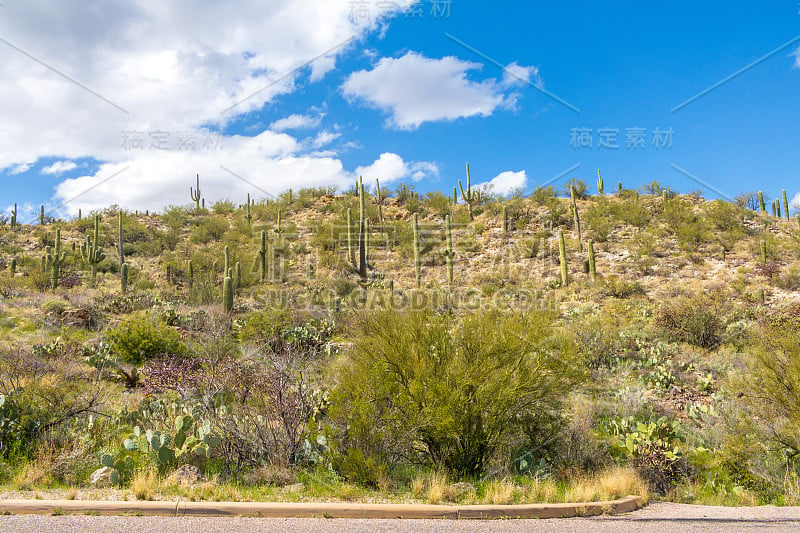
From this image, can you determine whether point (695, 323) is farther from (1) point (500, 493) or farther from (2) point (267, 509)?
(2) point (267, 509)

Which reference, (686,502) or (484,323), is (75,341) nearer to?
(484,323)

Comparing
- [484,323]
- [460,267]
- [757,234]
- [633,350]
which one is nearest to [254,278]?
[460,267]

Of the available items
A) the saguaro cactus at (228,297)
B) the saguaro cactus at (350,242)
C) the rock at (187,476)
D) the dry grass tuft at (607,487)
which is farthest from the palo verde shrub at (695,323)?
the saguaro cactus at (350,242)

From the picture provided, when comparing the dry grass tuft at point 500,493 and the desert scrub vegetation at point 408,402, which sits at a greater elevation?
the desert scrub vegetation at point 408,402

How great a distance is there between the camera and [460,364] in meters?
7.83

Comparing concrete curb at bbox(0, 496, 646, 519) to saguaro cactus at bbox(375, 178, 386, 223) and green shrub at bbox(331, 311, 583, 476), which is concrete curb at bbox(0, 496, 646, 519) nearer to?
green shrub at bbox(331, 311, 583, 476)

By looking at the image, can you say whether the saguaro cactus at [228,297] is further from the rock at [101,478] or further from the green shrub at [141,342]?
the rock at [101,478]

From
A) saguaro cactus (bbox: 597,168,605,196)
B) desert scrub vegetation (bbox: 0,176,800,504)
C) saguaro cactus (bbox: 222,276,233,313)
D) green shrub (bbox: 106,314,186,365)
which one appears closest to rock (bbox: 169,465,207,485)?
desert scrub vegetation (bbox: 0,176,800,504)

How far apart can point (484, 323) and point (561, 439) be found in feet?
8.35

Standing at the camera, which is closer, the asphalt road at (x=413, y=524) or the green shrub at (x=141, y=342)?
the asphalt road at (x=413, y=524)

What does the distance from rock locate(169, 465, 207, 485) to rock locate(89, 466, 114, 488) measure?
0.84 metres

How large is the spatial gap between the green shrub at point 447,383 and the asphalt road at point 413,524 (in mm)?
1579

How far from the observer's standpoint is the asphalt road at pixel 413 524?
543cm

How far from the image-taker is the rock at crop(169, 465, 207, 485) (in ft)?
22.6
